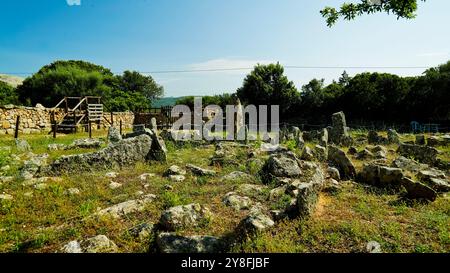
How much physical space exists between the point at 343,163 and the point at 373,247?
5.08m

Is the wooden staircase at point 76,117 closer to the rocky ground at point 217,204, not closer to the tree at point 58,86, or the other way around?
the rocky ground at point 217,204

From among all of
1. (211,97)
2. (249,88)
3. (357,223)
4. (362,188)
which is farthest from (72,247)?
(211,97)

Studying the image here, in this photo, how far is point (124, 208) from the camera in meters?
6.18

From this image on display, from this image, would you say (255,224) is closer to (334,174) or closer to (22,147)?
(334,174)

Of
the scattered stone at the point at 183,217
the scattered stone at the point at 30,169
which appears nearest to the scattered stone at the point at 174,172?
the scattered stone at the point at 183,217

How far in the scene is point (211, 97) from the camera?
159 feet

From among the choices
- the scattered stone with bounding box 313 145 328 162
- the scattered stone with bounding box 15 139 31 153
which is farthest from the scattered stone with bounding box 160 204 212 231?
the scattered stone with bounding box 15 139 31 153

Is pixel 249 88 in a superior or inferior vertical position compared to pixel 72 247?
superior

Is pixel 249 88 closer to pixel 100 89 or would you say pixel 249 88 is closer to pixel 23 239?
pixel 100 89

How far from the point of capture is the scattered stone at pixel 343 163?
8.81 m

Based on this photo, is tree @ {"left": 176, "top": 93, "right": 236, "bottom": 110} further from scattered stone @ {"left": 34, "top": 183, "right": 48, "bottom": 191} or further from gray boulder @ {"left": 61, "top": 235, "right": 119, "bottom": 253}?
gray boulder @ {"left": 61, "top": 235, "right": 119, "bottom": 253}

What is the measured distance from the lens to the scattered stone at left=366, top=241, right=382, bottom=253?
4.24m
